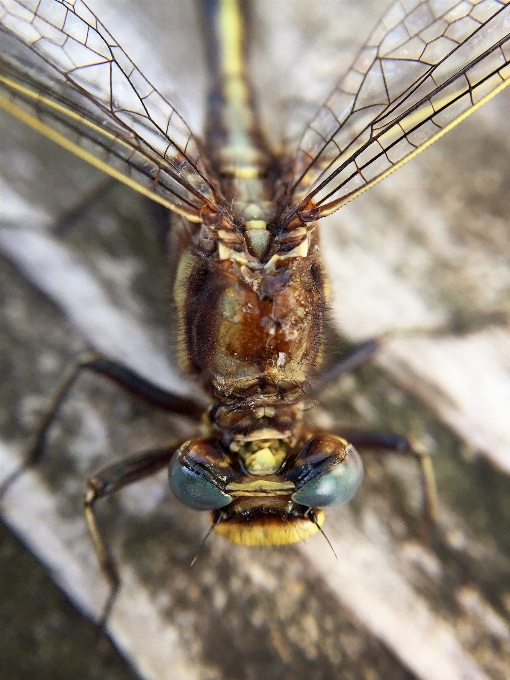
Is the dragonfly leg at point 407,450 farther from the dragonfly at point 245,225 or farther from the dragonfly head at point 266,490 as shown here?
the dragonfly head at point 266,490

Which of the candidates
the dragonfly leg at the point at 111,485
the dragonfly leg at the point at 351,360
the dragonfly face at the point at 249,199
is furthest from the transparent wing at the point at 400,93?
the dragonfly leg at the point at 111,485

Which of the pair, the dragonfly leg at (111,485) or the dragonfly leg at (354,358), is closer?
the dragonfly leg at (111,485)

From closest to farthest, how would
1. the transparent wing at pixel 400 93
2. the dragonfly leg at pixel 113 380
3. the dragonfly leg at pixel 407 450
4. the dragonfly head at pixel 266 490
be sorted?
the dragonfly head at pixel 266 490 → the transparent wing at pixel 400 93 → the dragonfly leg at pixel 113 380 → the dragonfly leg at pixel 407 450

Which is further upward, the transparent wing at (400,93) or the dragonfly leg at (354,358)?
the transparent wing at (400,93)

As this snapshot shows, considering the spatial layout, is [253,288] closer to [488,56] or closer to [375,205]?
[488,56]

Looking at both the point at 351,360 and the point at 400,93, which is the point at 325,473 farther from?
the point at 400,93

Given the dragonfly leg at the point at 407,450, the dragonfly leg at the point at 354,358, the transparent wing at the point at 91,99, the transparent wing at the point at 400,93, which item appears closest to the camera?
the transparent wing at the point at 91,99

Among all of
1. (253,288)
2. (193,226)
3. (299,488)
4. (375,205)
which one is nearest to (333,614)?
(299,488)

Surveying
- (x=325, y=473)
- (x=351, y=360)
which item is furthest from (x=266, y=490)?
(x=351, y=360)
